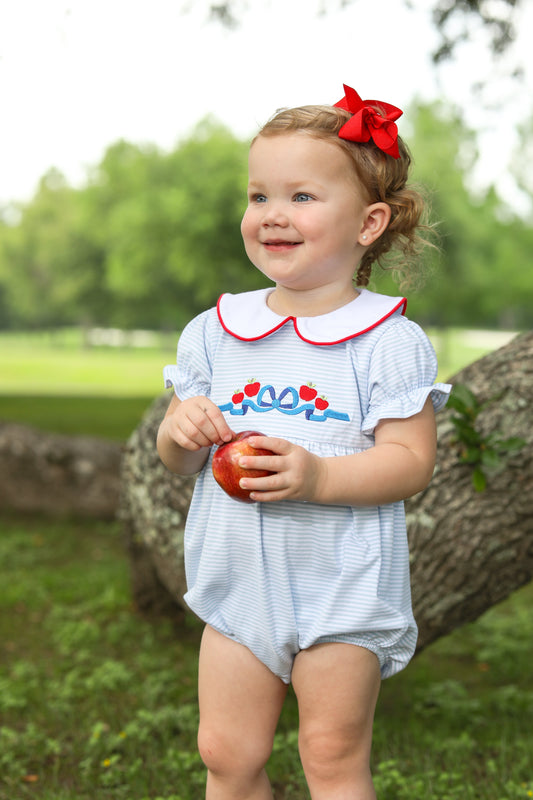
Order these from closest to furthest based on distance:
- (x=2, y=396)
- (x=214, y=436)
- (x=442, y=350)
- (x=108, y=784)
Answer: (x=214, y=436) < (x=108, y=784) < (x=2, y=396) < (x=442, y=350)

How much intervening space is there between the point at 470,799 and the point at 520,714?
3.27ft

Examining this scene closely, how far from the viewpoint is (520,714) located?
3701 millimetres

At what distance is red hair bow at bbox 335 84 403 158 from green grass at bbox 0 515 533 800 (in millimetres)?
2208

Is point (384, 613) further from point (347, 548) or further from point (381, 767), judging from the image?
point (381, 767)

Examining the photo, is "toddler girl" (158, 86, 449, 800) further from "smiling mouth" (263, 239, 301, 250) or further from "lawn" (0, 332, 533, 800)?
"lawn" (0, 332, 533, 800)

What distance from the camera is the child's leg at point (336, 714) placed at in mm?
1837

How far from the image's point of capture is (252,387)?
1914mm

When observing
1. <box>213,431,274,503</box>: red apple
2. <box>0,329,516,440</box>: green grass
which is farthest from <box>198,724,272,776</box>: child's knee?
<box>0,329,516,440</box>: green grass

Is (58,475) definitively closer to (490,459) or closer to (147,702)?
(147,702)

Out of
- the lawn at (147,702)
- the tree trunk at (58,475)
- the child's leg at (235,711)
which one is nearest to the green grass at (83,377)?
the tree trunk at (58,475)

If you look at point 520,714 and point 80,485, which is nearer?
point 520,714

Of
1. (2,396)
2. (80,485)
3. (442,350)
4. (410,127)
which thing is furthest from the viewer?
(442,350)

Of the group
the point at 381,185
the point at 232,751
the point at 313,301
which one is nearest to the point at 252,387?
the point at 313,301

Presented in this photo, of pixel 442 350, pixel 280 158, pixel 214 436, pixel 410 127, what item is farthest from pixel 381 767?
pixel 442 350
